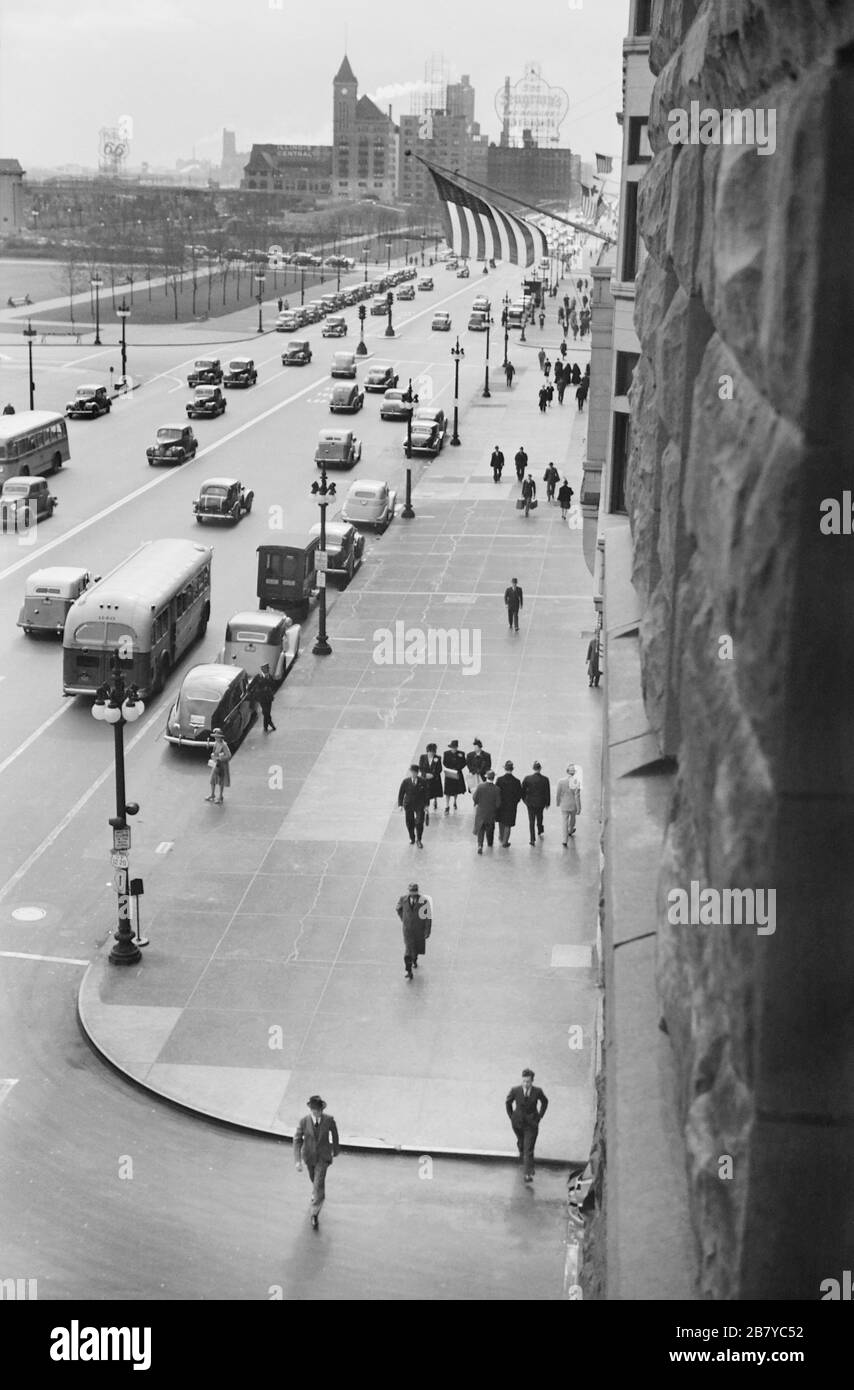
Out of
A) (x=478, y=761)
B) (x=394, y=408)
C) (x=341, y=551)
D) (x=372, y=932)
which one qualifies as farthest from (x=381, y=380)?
(x=372, y=932)

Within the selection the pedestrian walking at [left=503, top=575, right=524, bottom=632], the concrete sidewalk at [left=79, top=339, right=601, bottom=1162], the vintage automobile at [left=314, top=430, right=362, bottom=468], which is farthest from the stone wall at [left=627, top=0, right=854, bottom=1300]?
the vintage automobile at [left=314, top=430, right=362, bottom=468]

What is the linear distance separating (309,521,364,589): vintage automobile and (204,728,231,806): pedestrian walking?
56.4 ft

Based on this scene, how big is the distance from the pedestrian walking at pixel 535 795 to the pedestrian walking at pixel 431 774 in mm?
1529

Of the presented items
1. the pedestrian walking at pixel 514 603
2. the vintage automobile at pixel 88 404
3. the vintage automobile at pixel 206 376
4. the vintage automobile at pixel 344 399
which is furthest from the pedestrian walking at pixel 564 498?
the vintage automobile at pixel 206 376

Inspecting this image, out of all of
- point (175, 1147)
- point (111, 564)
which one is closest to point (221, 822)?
point (175, 1147)

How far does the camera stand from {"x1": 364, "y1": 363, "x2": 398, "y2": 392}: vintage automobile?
3509 inches

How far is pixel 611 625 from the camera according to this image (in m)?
13.1

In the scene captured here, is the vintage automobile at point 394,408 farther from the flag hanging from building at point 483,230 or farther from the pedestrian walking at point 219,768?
the pedestrian walking at point 219,768

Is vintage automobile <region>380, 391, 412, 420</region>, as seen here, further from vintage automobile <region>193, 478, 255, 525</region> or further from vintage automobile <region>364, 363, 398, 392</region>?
vintage automobile <region>193, 478, 255, 525</region>

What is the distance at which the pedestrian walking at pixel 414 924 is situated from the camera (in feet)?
74.6

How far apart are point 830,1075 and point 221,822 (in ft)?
84.3

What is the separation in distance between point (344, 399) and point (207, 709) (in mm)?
49736
